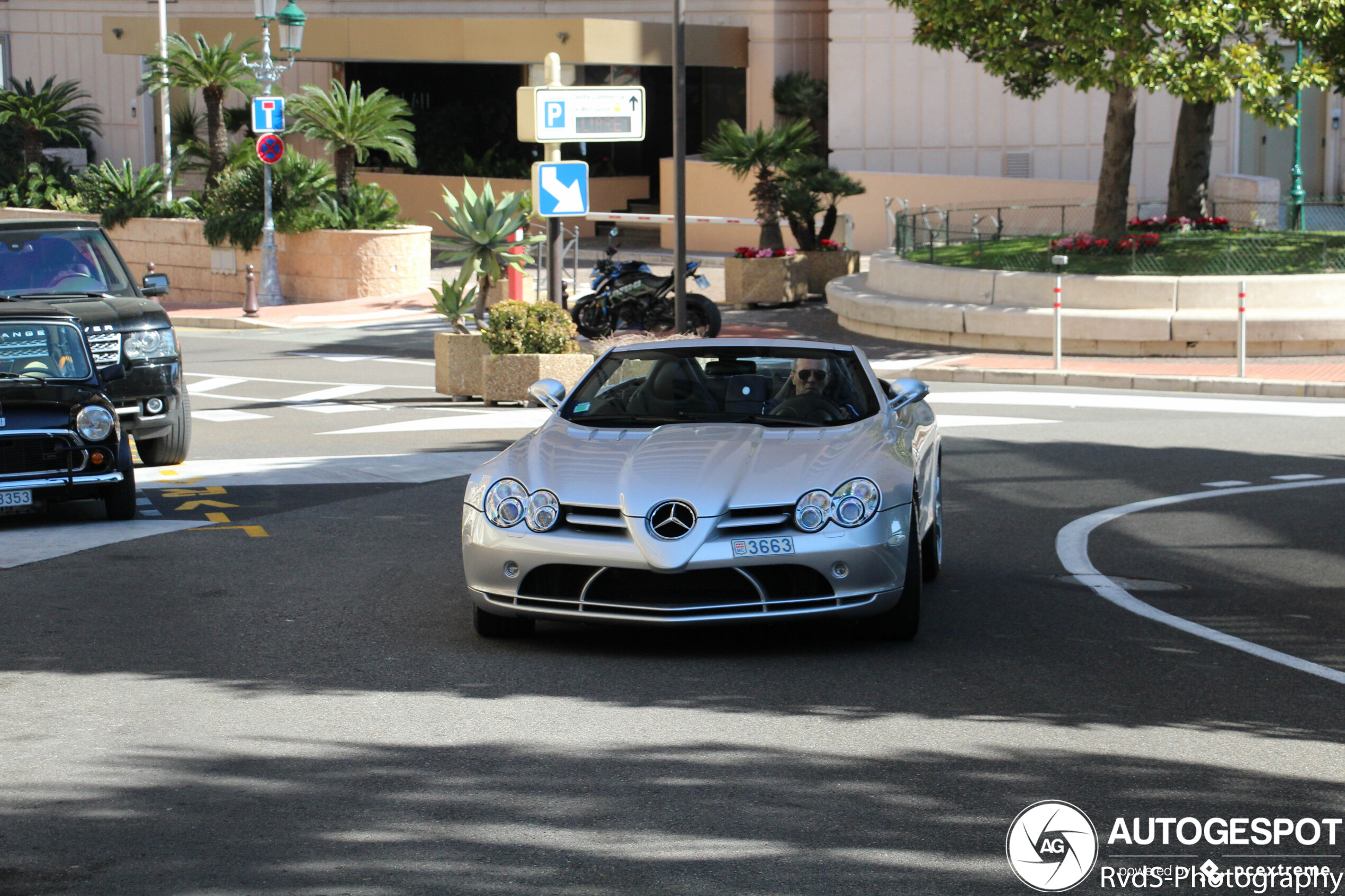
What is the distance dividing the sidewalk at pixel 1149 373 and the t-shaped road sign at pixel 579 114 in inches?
196

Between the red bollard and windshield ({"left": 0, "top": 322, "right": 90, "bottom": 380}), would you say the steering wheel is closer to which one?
windshield ({"left": 0, "top": 322, "right": 90, "bottom": 380})

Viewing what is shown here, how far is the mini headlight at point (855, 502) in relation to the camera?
7.06 meters

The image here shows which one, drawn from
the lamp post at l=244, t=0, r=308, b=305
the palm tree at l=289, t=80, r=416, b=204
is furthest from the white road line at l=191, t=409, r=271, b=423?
the palm tree at l=289, t=80, r=416, b=204

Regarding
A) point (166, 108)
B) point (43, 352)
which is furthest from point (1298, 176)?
point (43, 352)

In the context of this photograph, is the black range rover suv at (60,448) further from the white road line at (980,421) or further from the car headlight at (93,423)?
the white road line at (980,421)

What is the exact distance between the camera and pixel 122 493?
1069 cm

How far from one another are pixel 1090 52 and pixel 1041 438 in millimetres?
9244

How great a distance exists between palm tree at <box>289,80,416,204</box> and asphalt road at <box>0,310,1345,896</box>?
20639mm

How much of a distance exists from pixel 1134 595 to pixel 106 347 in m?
8.34

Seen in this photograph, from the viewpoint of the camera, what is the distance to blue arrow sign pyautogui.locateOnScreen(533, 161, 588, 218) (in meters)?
17.2

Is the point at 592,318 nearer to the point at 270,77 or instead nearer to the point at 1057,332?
the point at 1057,332

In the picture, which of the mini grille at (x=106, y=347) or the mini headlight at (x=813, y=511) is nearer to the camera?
the mini headlight at (x=813, y=511)

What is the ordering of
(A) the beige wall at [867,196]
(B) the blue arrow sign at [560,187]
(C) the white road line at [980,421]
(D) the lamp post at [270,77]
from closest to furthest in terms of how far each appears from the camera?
(C) the white road line at [980,421] < (B) the blue arrow sign at [560,187] < (D) the lamp post at [270,77] < (A) the beige wall at [867,196]

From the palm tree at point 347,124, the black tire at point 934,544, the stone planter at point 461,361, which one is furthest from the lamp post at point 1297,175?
the black tire at point 934,544
